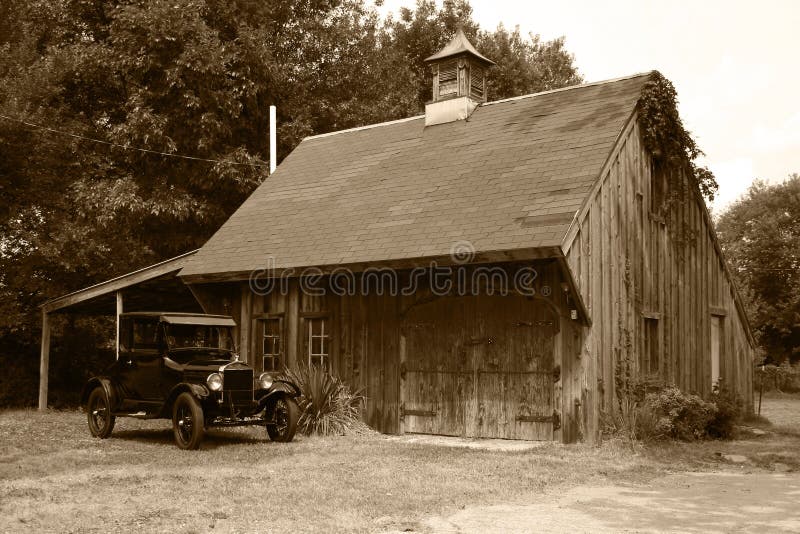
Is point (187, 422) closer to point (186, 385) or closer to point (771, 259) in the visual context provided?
point (186, 385)

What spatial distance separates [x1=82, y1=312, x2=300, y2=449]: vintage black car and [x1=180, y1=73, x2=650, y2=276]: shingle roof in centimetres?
273

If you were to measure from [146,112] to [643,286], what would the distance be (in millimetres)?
16490

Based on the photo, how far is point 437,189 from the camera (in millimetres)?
16688

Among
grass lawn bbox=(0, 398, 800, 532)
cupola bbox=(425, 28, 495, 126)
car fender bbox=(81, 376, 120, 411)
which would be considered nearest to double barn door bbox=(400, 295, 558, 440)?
grass lawn bbox=(0, 398, 800, 532)

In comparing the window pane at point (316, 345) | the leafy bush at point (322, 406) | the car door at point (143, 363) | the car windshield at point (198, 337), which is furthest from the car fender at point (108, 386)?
the window pane at point (316, 345)

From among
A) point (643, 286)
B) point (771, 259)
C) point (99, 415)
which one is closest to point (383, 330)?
point (643, 286)

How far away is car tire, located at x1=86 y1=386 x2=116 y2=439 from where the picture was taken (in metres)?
14.7

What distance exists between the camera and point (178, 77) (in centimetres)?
2583

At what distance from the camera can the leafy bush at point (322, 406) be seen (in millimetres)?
15336

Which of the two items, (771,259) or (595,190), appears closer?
(595,190)

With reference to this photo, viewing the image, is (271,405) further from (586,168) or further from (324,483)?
(586,168)

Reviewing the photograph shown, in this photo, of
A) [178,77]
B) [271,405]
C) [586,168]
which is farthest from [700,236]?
[178,77]

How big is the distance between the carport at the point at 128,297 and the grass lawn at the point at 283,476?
Result: 400 cm

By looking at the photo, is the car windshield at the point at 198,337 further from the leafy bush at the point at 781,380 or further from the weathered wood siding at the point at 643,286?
the leafy bush at the point at 781,380
